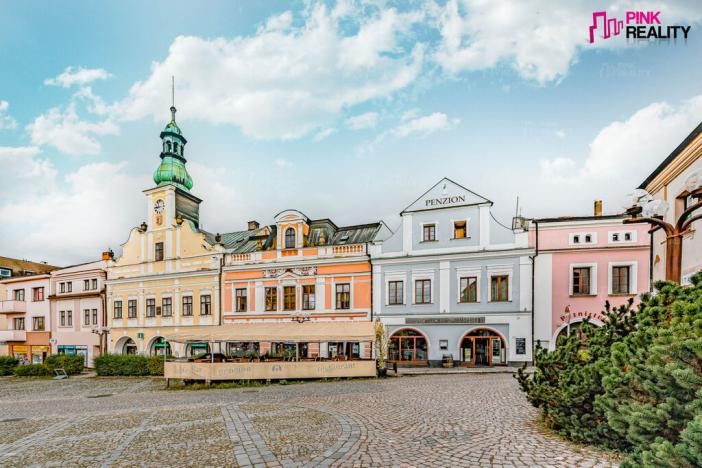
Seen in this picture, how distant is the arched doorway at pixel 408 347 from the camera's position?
22938mm

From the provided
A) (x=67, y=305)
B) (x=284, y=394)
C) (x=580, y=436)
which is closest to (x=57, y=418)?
(x=284, y=394)

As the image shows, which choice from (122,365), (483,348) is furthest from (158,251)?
(483,348)

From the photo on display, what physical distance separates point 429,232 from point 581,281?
852cm

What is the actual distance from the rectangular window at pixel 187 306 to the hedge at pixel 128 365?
14.3 ft

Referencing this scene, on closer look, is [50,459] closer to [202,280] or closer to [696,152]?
[696,152]

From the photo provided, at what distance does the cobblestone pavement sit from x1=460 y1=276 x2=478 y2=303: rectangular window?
725cm

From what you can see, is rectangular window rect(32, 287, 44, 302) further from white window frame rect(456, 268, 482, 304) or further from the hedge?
white window frame rect(456, 268, 482, 304)

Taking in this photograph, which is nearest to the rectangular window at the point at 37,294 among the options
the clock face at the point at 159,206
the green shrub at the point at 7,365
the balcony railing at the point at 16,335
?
the balcony railing at the point at 16,335

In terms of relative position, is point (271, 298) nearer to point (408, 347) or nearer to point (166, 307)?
point (166, 307)

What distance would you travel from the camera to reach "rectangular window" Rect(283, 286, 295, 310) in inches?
1015

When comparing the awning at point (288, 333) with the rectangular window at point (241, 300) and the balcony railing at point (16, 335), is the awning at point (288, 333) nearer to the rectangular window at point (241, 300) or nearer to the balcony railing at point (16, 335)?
the rectangular window at point (241, 300)

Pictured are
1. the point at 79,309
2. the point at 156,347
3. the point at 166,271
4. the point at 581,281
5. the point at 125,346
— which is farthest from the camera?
the point at 79,309

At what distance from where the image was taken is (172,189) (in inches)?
1169

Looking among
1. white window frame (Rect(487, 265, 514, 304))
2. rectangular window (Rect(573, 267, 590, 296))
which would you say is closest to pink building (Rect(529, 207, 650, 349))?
rectangular window (Rect(573, 267, 590, 296))
